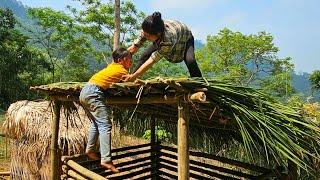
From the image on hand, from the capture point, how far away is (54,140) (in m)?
6.11

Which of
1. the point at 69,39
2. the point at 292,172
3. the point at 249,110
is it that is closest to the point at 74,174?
the point at 292,172

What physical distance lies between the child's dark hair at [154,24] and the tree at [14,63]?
1822cm

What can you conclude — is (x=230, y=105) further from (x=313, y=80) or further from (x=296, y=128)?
(x=313, y=80)

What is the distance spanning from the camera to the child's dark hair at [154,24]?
399cm

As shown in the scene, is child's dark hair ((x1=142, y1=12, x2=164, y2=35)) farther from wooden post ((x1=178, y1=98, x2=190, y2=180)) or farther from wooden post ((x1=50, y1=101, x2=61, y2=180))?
wooden post ((x1=50, y1=101, x2=61, y2=180))

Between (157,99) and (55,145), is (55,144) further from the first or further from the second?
(157,99)

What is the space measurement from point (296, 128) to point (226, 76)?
30.5 inches

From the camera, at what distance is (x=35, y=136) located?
8.22 m

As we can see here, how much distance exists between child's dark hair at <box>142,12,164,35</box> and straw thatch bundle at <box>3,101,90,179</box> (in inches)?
150

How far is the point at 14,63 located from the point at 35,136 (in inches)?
555

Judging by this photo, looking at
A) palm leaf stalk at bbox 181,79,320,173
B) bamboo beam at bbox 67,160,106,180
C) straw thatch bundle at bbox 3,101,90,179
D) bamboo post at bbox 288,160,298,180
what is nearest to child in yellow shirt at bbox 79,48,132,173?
bamboo beam at bbox 67,160,106,180

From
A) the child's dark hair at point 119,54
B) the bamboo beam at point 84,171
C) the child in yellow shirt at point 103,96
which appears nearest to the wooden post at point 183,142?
the child in yellow shirt at point 103,96

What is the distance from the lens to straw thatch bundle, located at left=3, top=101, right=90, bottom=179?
773 cm

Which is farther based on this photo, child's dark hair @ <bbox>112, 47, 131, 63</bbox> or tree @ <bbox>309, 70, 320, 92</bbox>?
tree @ <bbox>309, 70, 320, 92</bbox>
